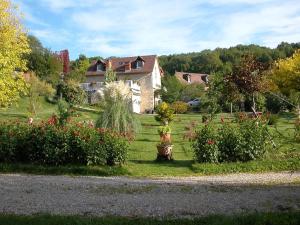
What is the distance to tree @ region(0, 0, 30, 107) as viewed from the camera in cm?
2102

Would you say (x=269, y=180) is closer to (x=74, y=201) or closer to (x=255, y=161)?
(x=255, y=161)

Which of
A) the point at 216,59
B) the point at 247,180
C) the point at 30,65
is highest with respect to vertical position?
the point at 216,59

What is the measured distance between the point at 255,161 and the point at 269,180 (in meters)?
2.25

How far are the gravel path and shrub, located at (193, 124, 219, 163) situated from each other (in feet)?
5.02

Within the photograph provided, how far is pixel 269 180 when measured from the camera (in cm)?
1016

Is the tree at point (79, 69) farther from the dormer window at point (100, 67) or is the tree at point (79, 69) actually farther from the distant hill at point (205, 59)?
the distant hill at point (205, 59)

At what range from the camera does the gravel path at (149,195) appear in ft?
22.6

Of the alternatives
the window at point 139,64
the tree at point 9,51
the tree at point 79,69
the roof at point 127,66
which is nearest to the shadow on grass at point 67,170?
the tree at point 9,51

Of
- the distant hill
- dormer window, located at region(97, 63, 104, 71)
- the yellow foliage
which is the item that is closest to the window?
dormer window, located at region(97, 63, 104, 71)

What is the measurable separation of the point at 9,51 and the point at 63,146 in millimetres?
11262

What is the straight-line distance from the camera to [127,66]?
62.3m

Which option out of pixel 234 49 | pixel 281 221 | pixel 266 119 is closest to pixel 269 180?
pixel 266 119

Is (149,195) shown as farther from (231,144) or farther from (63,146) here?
(231,144)

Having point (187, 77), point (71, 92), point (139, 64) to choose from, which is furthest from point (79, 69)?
point (187, 77)
